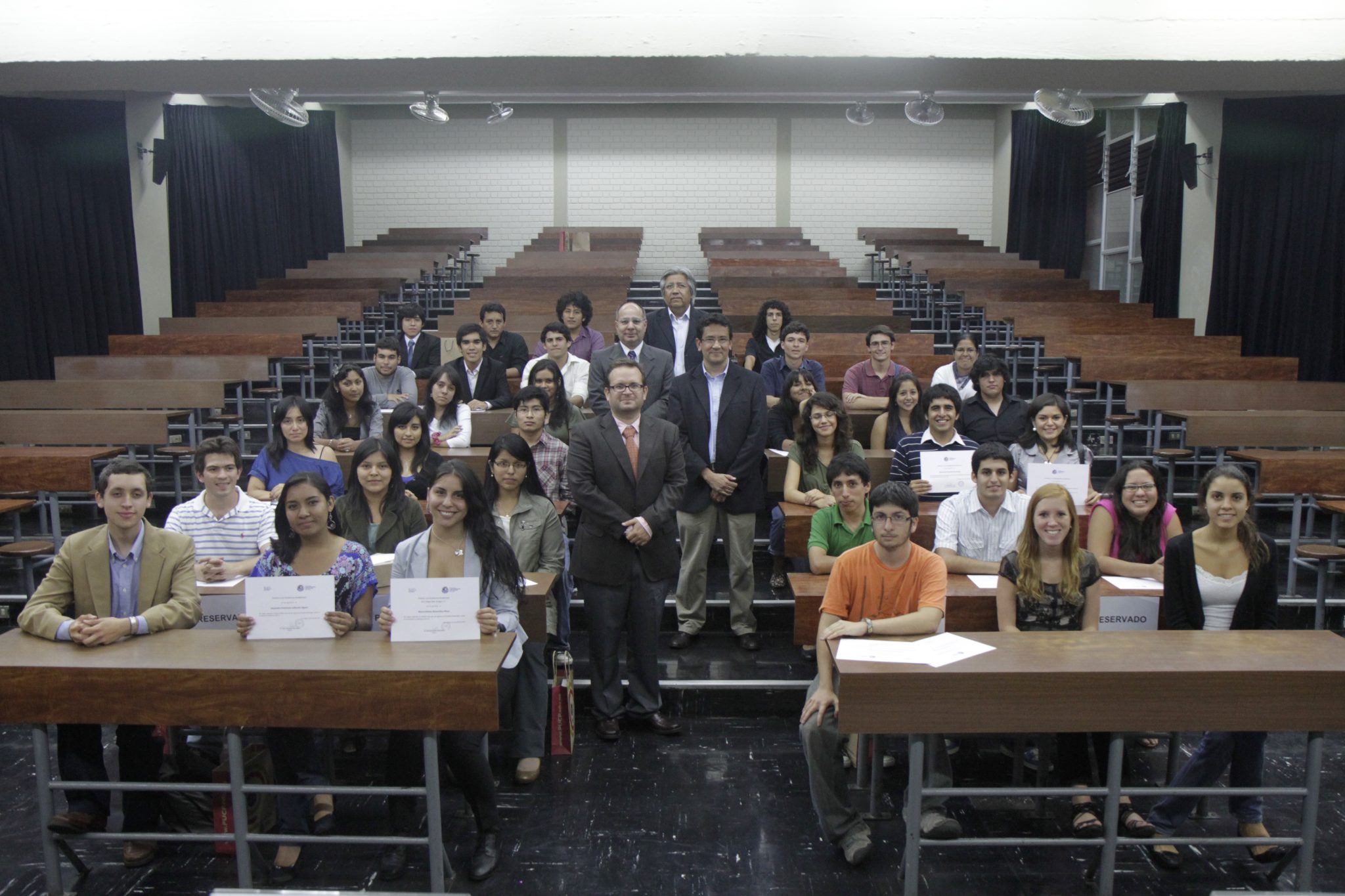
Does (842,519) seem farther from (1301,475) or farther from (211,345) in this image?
(211,345)

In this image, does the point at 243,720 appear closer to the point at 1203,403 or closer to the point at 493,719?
the point at 493,719

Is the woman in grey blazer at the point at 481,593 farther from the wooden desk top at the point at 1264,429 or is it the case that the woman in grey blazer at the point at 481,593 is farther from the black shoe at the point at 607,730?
the wooden desk top at the point at 1264,429

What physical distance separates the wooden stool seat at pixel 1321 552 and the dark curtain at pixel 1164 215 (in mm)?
4741

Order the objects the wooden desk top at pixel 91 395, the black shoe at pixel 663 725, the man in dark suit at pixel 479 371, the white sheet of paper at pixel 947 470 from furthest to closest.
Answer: the wooden desk top at pixel 91 395, the man in dark suit at pixel 479 371, the white sheet of paper at pixel 947 470, the black shoe at pixel 663 725

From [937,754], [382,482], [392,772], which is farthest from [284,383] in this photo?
[937,754]

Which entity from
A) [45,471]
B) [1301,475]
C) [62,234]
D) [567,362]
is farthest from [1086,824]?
[62,234]

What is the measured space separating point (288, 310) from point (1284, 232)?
745 centimetres

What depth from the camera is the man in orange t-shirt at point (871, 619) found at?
2543mm

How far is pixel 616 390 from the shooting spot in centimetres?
324

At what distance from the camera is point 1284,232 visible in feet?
23.1

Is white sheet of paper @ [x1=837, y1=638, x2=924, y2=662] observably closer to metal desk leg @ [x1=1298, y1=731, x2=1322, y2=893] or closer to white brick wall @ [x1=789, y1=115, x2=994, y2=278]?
metal desk leg @ [x1=1298, y1=731, x2=1322, y2=893]

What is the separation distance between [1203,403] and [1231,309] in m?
2.83

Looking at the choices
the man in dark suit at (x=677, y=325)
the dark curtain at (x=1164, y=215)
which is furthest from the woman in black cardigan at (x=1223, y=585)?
the dark curtain at (x=1164, y=215)

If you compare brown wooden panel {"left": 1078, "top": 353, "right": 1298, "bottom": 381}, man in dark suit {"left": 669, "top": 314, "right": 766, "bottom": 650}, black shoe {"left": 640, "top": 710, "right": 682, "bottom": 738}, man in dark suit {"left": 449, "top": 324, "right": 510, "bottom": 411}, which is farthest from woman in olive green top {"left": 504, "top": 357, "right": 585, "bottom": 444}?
brown wooden panel {"left": 1078, "top": 353, "right": 1298, "bottom": 381}
